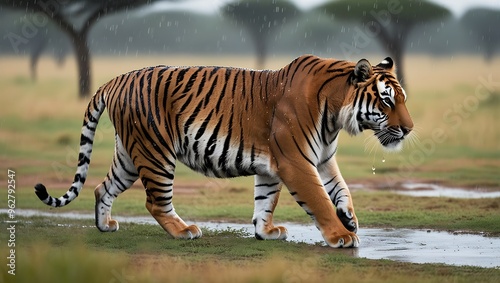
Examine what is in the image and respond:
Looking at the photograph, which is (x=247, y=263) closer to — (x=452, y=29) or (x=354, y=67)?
(x=354, y=67)

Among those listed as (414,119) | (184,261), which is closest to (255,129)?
(184,261)

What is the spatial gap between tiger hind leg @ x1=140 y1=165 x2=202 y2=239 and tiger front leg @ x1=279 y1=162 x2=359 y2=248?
105 centimetres

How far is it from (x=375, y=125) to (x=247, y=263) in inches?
73.0

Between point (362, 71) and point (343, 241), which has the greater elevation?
point (362, 71)

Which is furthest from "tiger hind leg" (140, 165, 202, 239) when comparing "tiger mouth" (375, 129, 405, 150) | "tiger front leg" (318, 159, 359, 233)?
"tiger mouth" (375, 129, 405, 150)

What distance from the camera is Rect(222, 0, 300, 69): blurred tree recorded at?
35.1m

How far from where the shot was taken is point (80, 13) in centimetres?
2947

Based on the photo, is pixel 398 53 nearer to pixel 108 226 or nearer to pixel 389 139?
pixel 108 226

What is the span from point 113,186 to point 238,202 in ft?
14.0

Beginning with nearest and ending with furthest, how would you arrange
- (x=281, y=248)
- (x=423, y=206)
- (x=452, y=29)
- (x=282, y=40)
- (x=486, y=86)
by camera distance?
(x=281, y=248) < (x=423, y=206) < (x=486, y=86) < (x=282, y=40) < (x=452, y=29)

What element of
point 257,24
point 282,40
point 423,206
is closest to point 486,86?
point 257,24

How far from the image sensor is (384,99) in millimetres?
9242

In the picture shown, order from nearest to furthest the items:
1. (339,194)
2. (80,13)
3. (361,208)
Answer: (339,194) → (361,208) → (80,13)

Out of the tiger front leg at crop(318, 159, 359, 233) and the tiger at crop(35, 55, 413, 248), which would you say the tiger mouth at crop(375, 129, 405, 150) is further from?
the tiger front leg at crop(318, 159, 359, 233)
